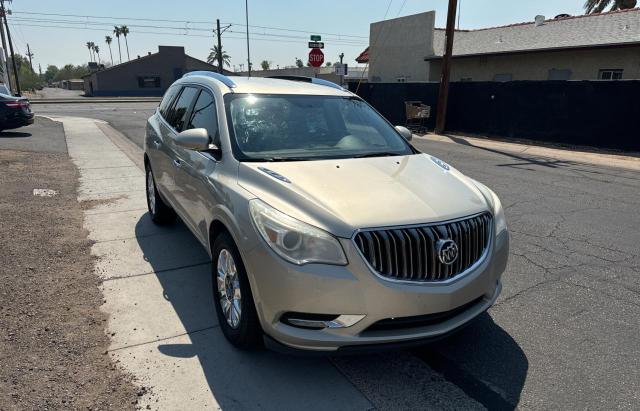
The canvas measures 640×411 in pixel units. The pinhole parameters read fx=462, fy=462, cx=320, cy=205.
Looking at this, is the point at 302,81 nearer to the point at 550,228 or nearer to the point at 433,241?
the point at 433,241

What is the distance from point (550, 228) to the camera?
591 centimetres

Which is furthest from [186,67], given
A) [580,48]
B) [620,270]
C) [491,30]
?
[620,270]

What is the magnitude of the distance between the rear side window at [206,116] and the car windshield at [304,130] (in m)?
0.17

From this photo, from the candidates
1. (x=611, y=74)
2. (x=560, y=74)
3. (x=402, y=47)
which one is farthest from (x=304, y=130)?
(x=402, y=47)

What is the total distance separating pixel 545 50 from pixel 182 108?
18378 mm

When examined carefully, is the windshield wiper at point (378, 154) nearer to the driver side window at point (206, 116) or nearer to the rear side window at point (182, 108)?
the driver side window at point (206, 116)

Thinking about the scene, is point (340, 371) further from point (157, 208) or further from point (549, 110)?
point (549, 110)

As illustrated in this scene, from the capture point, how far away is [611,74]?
17578 mm

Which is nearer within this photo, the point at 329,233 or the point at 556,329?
the point at 329,233

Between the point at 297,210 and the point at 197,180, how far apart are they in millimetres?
1395

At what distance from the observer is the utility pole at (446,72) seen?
16750 millimetres

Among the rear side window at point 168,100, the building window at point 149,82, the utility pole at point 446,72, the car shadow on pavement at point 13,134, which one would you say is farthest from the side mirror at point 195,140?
the building window at point 149,82

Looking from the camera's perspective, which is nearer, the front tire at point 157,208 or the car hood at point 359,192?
the car hood at point 359,192

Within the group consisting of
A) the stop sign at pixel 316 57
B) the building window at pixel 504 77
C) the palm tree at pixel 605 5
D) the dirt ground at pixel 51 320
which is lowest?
the dirt ground at pixel 51 320
